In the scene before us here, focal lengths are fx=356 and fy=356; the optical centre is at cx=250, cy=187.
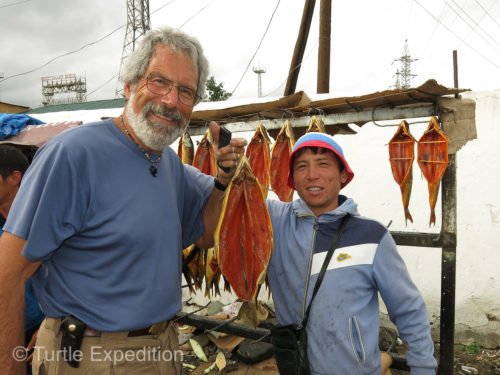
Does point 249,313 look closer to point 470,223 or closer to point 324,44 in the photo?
point 470,223

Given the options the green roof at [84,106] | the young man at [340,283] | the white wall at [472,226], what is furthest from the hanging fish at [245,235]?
the green roof at [84,106]

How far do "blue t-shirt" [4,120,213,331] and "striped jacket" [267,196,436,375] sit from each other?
0.69 m

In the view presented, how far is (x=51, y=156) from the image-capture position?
4.80ft

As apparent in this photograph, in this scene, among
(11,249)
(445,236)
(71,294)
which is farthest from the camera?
(445,236)

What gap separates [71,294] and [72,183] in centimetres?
47

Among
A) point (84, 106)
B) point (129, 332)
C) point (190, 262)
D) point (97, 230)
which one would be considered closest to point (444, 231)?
point (190, 262)

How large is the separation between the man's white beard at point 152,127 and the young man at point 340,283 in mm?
678

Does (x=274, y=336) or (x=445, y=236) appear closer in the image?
(x=274, y=336)

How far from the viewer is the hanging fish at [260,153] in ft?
9.45

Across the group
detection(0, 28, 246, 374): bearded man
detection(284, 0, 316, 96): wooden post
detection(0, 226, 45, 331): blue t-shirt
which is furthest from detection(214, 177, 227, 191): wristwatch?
detection(284, 0, 316, 96): wooden post

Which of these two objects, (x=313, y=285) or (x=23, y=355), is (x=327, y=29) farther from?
(x=23, y=355)

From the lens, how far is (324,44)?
604 cm

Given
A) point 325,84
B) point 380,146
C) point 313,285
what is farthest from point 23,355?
point 325,84

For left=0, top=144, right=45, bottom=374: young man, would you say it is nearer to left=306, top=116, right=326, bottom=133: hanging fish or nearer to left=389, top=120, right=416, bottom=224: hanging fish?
left=306, top=116, right=326, bottom=133: hanging fish
